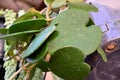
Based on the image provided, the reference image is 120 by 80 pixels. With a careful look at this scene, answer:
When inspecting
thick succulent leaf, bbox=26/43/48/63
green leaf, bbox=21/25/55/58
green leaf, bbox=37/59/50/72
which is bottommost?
green leaf, bbox=37/59/50/72

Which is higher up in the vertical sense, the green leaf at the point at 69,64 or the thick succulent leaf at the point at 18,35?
the thick succulent leaf at the point at 18,35

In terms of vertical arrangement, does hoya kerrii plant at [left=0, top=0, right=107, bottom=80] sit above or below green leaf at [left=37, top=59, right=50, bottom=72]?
above

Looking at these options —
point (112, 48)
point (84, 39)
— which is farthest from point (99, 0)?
point (84, 39)

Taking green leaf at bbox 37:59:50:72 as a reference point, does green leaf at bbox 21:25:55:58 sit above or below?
above

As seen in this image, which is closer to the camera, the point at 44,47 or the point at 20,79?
the point at 44,47

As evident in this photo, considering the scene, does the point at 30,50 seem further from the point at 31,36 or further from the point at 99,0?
the point at 99,0

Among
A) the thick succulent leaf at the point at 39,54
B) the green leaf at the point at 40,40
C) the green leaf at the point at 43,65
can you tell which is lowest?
the green leaf at the point at 43,65
